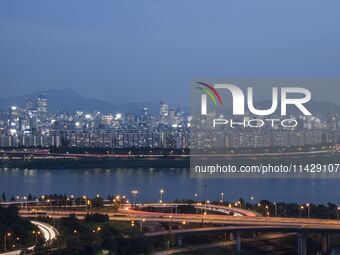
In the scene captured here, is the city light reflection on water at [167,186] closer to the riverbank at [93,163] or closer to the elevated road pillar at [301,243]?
the riverbank at [93,163]

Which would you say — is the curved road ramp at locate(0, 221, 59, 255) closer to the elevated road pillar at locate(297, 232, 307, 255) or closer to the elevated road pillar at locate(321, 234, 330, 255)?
the elevated road pillar at locate(297, 232, 307, 255)

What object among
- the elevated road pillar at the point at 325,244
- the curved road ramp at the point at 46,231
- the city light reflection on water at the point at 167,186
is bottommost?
the elevated road pillar at the point at 325,244

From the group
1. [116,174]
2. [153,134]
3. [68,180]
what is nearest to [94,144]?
[153,134]

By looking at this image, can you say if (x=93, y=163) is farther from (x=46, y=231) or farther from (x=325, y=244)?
(x=46, y=231)

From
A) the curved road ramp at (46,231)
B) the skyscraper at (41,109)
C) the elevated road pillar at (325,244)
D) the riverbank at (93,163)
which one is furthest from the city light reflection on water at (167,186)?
the skyscraper at (41,109)

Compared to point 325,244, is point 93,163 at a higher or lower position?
higher

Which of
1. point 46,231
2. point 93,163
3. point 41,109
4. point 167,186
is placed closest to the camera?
point 46,231

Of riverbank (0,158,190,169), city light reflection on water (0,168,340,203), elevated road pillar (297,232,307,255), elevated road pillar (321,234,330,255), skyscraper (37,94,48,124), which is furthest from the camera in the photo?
skyscraper (37,94,48,124)

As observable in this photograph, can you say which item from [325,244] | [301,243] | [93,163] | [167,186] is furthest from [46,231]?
[93,163]

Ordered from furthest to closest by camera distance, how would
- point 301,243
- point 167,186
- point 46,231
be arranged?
point 167,186 → point 301,243 → point 46,231

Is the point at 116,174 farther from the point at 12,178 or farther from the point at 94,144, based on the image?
the point at 94,144

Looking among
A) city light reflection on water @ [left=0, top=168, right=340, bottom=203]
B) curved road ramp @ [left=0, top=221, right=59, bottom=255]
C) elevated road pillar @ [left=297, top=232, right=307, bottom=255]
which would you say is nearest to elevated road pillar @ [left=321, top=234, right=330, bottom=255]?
elevated road pillar @ [left=297, top=232, right=307, bottom=255]
